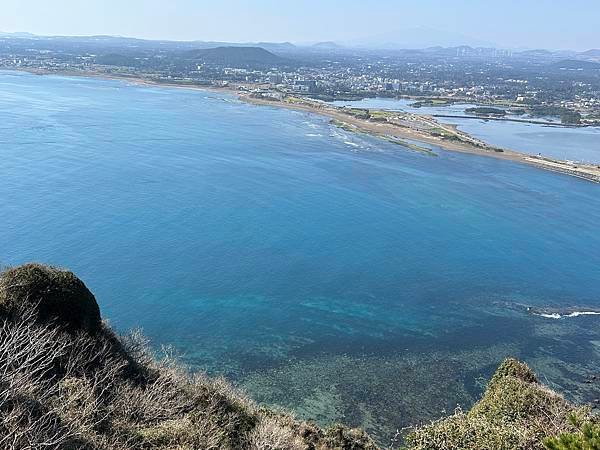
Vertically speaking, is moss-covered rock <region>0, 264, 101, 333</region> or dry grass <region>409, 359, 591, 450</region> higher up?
moss-covered rock <region>0, 264, 101, 333</region>

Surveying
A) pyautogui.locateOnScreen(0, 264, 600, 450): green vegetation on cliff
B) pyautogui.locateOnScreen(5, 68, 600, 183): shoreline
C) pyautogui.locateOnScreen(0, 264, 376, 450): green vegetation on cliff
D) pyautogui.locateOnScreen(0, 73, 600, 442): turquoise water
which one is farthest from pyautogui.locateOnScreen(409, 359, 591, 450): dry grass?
pyautogui.locateOnScreen(5, 68, 600, 183): shoreline

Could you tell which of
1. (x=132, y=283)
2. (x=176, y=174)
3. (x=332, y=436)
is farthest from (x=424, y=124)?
(x=332, y=436)

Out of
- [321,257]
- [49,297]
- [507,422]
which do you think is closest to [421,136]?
[321,257]

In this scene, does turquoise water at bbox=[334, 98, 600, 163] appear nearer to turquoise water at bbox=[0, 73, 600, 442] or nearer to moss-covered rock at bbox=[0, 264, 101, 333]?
turquoise water at bbox=[0, 73, 600, 442]

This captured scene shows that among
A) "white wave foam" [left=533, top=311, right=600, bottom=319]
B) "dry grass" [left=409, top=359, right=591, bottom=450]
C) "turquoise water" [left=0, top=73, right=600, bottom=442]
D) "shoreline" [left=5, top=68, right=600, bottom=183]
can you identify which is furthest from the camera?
"shoreline" [left=5, top=68, right=600, bottom=183]

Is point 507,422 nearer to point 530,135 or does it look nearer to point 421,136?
point 421,136

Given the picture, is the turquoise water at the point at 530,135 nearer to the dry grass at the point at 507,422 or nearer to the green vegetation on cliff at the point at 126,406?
the dry grass at the point at 507,422

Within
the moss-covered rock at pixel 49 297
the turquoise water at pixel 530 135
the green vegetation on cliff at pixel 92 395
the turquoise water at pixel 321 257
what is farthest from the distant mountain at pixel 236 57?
the green vegetation on cliff at pixel 92 395
